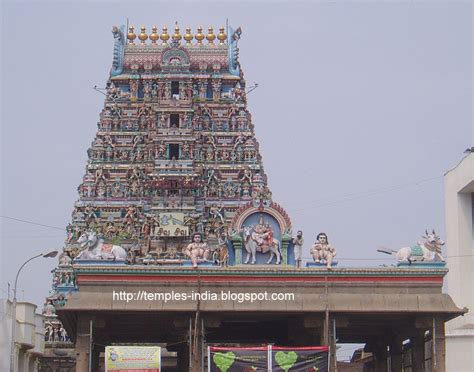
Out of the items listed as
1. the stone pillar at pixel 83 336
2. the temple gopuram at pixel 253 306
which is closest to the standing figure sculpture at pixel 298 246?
the temple gopuram at pixel 253 306

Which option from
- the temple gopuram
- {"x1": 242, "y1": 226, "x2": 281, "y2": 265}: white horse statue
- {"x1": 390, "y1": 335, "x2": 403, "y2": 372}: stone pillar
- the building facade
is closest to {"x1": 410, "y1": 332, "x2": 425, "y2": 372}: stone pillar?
the temple gopuram

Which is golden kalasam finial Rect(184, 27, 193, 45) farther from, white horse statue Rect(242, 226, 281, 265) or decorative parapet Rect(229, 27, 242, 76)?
white horse statue Rect(242, 226, 281, 265)

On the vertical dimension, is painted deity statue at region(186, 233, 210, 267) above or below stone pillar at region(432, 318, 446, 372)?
above

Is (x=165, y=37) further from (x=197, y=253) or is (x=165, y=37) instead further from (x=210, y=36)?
(x=197, y=253)

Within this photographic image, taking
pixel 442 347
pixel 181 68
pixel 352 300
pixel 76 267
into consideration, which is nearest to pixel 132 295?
pixel 76 267

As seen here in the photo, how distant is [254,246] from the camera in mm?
47781

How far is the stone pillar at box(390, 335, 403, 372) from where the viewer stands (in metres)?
51.8

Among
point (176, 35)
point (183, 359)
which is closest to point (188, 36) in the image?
point (176, 35)

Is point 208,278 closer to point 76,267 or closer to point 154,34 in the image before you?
point 76,267

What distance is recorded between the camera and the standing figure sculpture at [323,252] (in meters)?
46.9

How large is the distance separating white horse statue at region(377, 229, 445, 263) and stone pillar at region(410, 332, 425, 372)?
3.38 meters

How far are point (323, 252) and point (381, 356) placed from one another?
10304mm

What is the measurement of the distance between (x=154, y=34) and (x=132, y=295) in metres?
47.1

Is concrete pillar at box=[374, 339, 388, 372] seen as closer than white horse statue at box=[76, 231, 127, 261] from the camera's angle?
No
